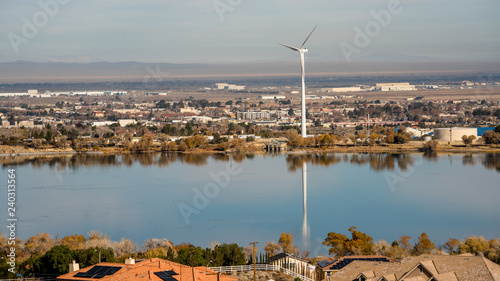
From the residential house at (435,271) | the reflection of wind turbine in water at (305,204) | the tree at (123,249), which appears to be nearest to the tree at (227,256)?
the tree at (123,249)

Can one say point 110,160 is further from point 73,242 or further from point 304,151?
point 73,242

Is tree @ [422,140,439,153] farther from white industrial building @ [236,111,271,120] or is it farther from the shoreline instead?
white industrial building @ [236,111,271,120]

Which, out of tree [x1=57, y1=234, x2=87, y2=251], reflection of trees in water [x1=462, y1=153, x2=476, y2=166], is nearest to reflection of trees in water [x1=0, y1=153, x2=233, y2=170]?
reflection of trees in water [x1=462, y1=153, x2=476, y2=166]

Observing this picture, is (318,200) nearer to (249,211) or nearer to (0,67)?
(249,211)

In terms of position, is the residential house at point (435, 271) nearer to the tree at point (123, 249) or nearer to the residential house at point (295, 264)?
the residential house at point (295, 264)

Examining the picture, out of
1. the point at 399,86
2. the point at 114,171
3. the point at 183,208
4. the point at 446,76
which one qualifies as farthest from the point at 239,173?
the point at 446,76
